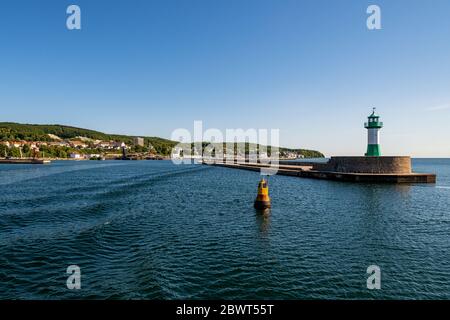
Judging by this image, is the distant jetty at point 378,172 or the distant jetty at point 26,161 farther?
the distant jetty at point 26,161

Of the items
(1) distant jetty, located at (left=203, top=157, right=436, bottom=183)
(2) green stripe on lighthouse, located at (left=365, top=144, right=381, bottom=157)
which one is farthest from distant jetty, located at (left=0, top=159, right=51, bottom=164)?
(2) green stripe on lighthouse, located at (left=365, top=144, right=381, bottom=157)

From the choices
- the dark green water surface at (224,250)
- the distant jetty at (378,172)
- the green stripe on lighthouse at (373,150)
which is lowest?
the dark green water surface at (224,250)

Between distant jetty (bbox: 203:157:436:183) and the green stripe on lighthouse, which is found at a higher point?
the green stripe on lighthouse

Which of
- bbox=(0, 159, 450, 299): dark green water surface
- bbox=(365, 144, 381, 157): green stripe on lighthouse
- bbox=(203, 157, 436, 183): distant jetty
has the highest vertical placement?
bbox=(365, 144, 381, 157): green stripe on lighthouse

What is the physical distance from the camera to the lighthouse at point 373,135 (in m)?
55.3

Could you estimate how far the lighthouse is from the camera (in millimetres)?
55263

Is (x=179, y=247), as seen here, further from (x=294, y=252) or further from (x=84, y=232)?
(x=84, y=232)

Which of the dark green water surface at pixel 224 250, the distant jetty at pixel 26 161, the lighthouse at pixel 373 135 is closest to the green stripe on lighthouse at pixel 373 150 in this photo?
the lighthouse at pixel 373 135

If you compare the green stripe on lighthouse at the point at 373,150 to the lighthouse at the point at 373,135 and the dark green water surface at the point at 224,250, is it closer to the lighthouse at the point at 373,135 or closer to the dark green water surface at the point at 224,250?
the lighthouse at the point at 373,135

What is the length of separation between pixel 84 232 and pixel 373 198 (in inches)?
1317

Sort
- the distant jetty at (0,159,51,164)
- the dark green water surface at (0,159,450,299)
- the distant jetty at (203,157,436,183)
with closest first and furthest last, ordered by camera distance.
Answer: the dark green water surface at (0,159,450,299), the distant jetty at (203,157,436,183), the distant jetty at (0,159,51,164)

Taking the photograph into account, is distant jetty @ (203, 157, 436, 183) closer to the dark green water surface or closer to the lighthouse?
the lighthouse

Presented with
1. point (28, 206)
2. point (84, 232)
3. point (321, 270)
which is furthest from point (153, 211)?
point (321, 270)

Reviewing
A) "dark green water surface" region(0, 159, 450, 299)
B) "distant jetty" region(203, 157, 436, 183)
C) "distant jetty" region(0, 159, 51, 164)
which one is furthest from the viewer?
"distant jetty" region(0, 159, 51, 164)
